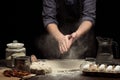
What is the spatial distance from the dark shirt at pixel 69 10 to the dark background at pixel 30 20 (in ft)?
1.81

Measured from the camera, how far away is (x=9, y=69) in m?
3.97

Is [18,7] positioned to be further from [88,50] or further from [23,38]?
[88,50]

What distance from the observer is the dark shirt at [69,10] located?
4.93m

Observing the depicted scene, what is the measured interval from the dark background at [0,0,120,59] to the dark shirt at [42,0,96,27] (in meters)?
0.55

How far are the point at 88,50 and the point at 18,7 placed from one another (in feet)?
4.20

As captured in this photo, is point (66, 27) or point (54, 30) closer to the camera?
point (54, 30)

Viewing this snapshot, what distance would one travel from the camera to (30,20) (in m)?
5.64

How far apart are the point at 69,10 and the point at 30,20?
776 millimetres

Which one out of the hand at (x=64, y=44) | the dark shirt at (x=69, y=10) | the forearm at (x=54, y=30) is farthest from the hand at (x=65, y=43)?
the dark shirt at (x=69, y=10)

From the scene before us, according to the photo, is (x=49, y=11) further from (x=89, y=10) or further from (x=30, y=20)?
(x=30, y=20)

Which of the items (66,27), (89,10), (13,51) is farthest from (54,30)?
(13,51)

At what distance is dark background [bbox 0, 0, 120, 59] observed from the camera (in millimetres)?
5605

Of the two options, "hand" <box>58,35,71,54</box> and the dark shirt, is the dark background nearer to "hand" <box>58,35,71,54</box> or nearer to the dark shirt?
the dark shirt

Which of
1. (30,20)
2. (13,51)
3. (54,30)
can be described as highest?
(30,20)
